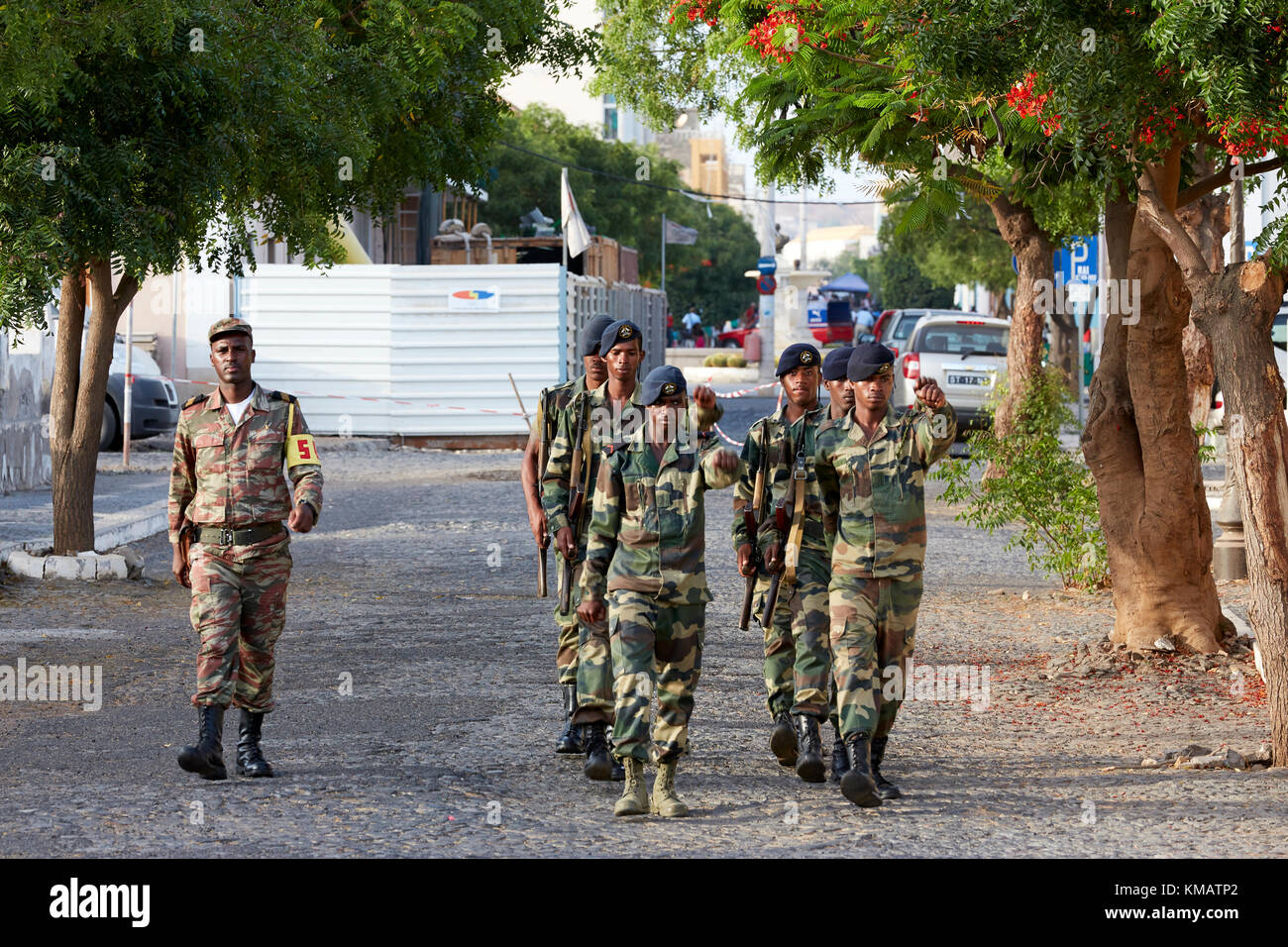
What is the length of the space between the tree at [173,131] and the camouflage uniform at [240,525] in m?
2.66

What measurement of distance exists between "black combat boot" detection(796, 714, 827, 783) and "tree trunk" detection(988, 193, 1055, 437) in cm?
954

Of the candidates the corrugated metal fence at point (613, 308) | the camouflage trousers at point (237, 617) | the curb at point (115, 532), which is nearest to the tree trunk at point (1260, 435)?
the camouflage trousers at point (237, 617)

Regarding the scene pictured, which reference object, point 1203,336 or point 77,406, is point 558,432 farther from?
point 1203,336

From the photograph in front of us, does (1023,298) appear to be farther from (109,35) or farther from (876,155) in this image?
(109,35)

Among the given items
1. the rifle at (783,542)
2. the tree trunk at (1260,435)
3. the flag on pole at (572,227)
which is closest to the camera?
the rifle at (783,542)

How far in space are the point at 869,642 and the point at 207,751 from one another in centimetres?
253

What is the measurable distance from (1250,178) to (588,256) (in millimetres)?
27802

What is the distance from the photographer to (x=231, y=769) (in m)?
6.95

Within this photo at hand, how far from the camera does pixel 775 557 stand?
271 inches

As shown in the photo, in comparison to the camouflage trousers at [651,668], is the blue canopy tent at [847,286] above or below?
above

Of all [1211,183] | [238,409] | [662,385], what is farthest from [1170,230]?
[238,409]

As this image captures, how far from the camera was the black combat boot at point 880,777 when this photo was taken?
21.5 ft

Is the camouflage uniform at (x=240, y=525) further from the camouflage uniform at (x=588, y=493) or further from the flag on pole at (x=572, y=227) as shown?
the flag on pole at (x=572, y=227)
